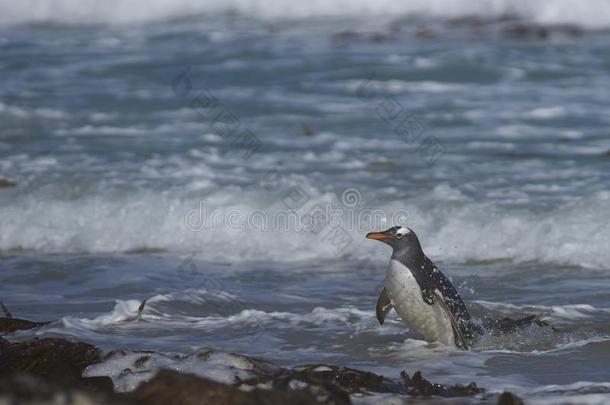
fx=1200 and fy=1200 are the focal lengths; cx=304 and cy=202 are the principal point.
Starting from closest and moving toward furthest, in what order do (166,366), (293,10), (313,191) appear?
1. (166,366)
2. (313,191)
3. (293,10)

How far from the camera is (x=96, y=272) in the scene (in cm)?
832

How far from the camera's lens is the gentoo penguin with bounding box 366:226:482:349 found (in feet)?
20.9

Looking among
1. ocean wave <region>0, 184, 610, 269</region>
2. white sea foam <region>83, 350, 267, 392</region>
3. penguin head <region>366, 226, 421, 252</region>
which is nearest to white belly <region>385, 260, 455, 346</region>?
penguin head <region>366, 226, 421, 252</region>

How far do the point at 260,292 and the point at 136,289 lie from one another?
0.80m

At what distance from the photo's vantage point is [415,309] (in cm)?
645

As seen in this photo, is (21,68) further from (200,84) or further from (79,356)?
(79,356)

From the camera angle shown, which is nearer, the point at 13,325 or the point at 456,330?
the point at 13,325

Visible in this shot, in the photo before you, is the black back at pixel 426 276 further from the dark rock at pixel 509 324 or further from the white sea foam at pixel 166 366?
the white sea foam at pixel 166 366

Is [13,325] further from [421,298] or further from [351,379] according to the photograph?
[421,298]

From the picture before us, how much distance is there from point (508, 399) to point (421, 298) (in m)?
1.86

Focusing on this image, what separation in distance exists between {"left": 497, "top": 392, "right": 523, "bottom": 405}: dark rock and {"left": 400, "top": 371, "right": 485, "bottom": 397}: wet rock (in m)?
0.34

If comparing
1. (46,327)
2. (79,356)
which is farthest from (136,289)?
(79,356)

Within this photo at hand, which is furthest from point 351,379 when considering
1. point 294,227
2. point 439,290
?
point 294,227

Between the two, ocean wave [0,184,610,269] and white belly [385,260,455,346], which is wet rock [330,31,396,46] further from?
white belly [385,260,455,346]
